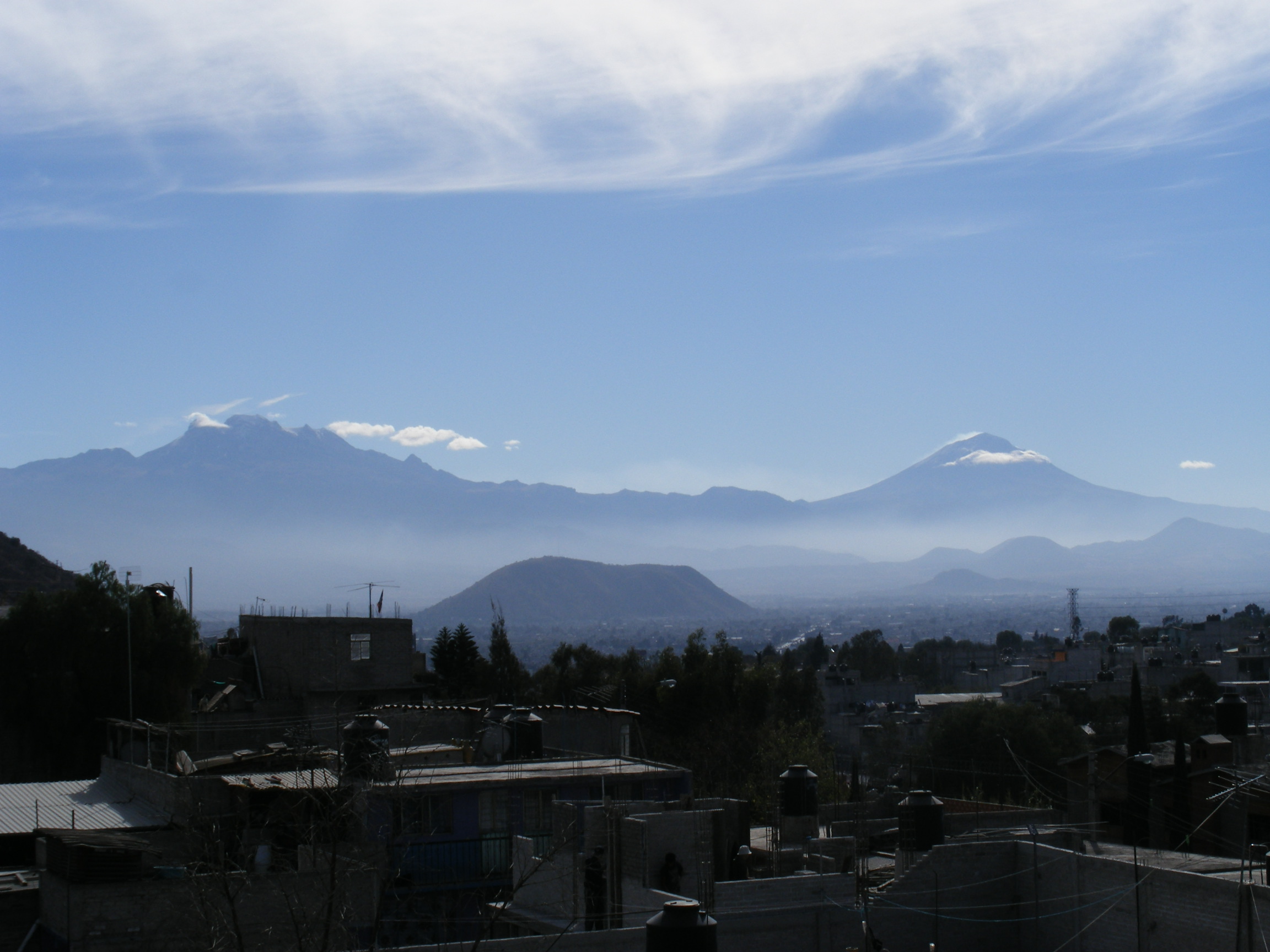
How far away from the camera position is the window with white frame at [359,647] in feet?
138

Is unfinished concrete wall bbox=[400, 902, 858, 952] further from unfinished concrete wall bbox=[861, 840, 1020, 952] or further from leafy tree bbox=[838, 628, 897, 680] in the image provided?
leafy tree bbox=[838, 628, 897, 680]

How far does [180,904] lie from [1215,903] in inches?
506

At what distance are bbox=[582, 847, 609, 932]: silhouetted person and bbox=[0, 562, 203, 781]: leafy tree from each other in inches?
843

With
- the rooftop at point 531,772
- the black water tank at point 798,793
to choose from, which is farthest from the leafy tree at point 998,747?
the black water tank at point 798,793

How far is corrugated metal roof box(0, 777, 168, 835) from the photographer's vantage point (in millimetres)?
21516

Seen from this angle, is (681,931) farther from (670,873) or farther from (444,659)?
(444,659)

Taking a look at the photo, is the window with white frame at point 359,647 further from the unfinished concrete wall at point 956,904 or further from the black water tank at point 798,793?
the unfinished concrete wall at point 956,904

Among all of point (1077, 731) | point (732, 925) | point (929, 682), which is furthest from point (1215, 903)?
point (929, 682)

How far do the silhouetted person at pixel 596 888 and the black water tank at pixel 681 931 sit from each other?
5.94m

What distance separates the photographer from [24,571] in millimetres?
86125

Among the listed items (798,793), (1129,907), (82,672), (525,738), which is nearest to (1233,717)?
(798,793)

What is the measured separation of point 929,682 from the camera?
5719 inches

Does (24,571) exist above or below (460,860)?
above

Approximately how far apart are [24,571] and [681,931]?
283ft
